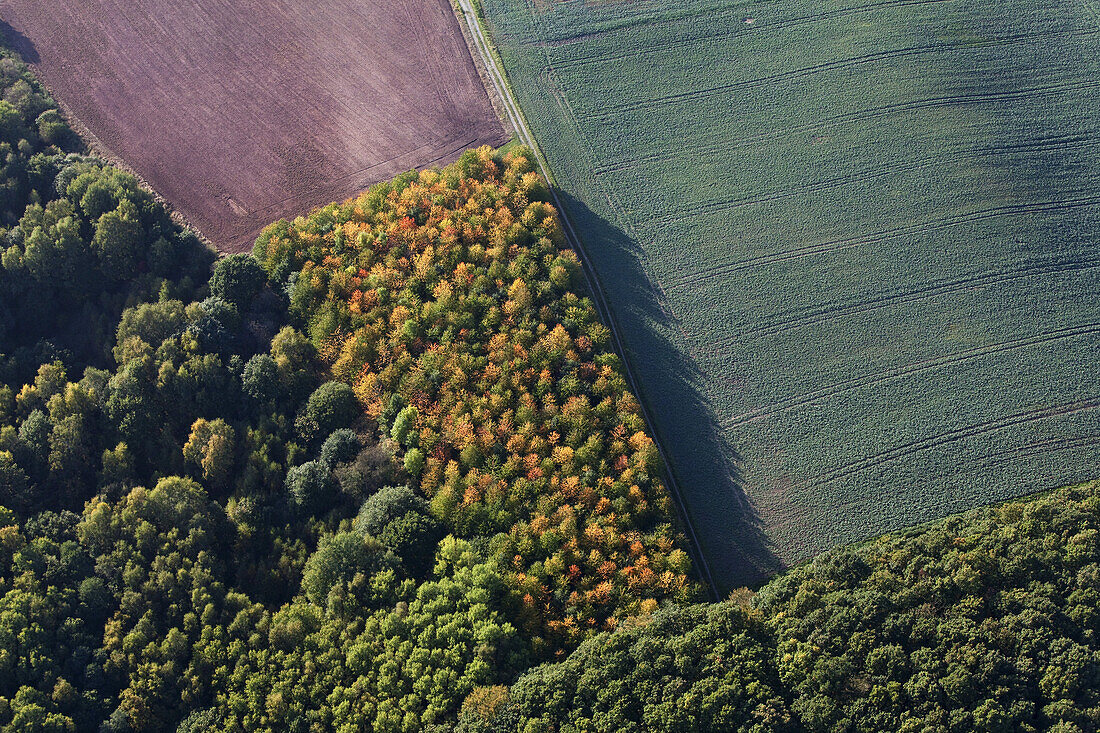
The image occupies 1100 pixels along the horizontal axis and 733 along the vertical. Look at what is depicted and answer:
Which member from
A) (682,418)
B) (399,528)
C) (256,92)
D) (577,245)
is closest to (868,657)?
(682,418)

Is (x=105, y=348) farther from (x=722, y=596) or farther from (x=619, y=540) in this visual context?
(x=722, y=596)

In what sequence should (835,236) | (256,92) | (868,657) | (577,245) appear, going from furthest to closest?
(256,92) < (835,236) < (577,245) < (868,657)

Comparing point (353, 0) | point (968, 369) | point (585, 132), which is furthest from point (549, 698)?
point (353, 0)

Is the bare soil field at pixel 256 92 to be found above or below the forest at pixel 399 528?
above

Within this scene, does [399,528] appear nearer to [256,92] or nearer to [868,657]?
[868,657]

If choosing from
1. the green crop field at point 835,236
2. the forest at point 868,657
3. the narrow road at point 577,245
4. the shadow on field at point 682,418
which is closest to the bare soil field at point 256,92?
the narrow road at point 577,245

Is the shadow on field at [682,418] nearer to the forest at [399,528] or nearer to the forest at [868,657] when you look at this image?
the forest at [399,528]
